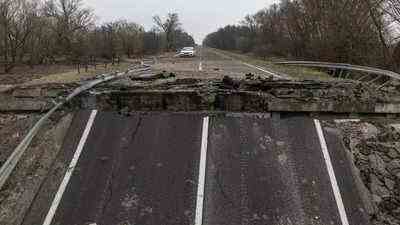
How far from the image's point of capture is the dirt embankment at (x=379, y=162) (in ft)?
22.0

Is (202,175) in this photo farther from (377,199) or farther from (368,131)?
(368,131)

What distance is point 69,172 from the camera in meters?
7.10

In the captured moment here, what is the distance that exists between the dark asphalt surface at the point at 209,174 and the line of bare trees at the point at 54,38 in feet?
60.4

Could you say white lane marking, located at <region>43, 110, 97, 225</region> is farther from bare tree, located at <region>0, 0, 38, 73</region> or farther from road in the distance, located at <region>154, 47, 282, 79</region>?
bare tree, located at <region>0, 0, 38, 73</region>

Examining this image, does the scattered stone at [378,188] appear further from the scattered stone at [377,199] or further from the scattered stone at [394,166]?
the scattered stone at [394,166]

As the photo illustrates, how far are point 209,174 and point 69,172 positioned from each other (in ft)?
7.92

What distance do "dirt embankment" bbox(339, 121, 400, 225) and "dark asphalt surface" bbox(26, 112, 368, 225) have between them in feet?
1.00

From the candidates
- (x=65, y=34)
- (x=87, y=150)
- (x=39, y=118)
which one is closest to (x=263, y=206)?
(x=87, y=150)

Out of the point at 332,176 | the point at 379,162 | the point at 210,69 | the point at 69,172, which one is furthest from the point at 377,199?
the point at 210,69

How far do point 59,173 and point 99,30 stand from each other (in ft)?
148

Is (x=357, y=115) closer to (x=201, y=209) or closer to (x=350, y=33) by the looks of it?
(x=201, y=209)

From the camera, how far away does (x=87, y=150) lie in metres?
7.57

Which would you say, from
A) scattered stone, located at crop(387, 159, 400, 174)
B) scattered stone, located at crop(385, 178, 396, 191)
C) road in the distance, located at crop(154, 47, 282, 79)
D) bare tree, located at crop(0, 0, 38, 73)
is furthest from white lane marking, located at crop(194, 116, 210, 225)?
bare tree, located at crop(0, 0, 38, 73)

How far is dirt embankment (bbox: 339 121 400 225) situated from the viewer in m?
6.69
